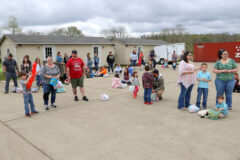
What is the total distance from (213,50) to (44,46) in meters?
18.8

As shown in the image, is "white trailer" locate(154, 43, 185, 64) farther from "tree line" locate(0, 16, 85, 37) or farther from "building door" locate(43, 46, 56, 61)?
"tree line" locate(0, 16, 85, 37)

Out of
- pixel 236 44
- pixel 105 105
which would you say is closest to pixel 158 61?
pixel 236 44

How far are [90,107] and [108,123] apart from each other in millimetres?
1552

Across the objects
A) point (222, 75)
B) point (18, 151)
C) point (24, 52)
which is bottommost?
point (18, 151)

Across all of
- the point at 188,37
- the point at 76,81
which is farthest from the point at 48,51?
the point at 188,37

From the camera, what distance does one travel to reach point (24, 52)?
56.0 feet

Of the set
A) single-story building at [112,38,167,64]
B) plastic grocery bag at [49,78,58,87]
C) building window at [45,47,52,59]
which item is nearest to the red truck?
single-story building at [112,38,167,64]

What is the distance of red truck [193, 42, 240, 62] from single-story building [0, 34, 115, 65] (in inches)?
447

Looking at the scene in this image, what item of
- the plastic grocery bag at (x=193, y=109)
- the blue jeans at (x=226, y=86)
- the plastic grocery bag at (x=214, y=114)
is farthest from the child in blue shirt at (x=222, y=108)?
the blue jeans at (x=226, y=86)

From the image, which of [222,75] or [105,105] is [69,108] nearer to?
[105,105]

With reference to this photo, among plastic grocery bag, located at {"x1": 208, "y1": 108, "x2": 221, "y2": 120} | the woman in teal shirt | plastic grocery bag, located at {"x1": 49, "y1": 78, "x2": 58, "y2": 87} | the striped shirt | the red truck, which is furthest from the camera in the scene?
the red truck

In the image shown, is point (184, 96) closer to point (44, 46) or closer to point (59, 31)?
point (44, 46)

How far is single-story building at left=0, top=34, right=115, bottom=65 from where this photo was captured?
55.5 feet

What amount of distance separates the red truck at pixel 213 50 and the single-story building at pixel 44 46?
11.3 metres
